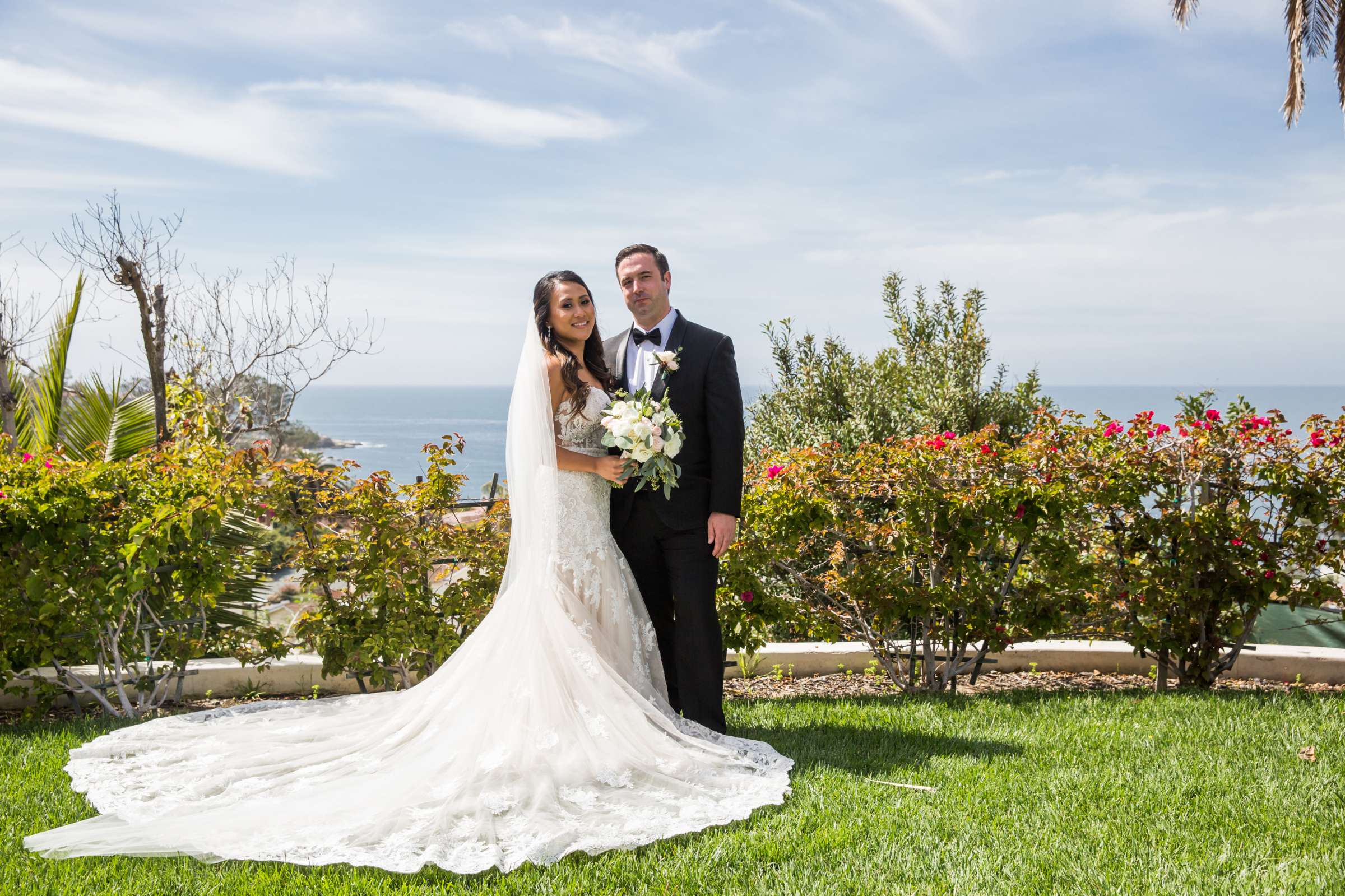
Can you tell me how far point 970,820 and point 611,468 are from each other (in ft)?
6.99

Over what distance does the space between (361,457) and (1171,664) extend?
355 ft

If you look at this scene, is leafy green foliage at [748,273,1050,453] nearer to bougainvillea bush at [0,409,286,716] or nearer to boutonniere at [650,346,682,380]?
boutonniere at [650,346,682,380]

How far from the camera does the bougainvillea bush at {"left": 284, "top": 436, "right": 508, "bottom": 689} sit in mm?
5203

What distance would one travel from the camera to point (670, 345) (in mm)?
4668

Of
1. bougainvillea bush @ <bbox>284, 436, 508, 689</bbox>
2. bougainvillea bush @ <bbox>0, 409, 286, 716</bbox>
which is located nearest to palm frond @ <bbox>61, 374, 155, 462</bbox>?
bougainvillea bush @ <bbox>0, 409, 286, 716</bbox>

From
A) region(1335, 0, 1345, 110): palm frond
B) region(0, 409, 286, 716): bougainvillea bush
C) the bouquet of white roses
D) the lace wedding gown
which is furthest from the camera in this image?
region(1335, 0, 1345, 110): palm frond

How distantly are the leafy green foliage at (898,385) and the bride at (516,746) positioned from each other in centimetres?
645

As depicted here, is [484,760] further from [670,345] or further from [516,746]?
[670,345]

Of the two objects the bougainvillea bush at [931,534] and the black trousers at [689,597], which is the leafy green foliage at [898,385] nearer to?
the bougainvillea bush at [931,534]

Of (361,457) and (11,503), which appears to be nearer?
(11,503)

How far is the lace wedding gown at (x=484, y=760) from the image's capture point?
320 centimetres

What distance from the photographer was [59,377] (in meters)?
8.14

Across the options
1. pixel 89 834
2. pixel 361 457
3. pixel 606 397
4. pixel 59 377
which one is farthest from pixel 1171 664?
pixel 361 457

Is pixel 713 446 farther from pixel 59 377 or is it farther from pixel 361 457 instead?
pixel 361 457
